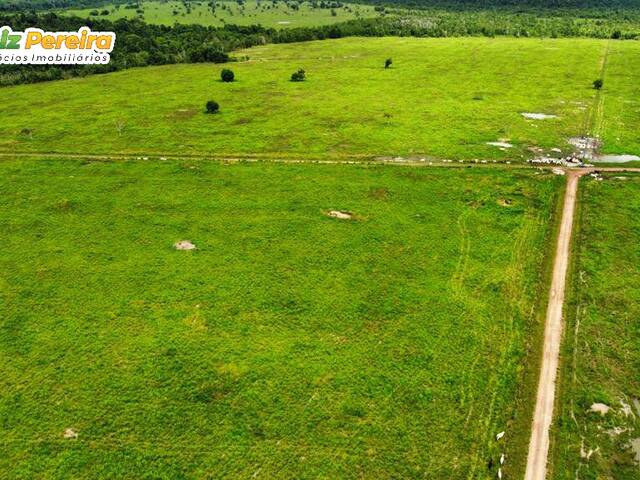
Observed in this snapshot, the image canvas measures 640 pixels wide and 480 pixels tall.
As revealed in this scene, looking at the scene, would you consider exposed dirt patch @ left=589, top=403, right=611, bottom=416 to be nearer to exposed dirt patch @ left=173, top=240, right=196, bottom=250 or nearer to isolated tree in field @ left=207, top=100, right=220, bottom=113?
exposed dirt patch @ left=173, top=240, right=196, bottom=250

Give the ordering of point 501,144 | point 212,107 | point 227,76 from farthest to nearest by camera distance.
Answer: point 227,76, point 212,107, point 501,144

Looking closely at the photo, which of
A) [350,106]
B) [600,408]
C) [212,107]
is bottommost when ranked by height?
[600,408]

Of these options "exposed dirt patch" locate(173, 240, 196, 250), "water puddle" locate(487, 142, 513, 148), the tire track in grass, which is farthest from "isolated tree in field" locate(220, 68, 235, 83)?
"exposed dirt patch" locate(173, 240, 196, 250)

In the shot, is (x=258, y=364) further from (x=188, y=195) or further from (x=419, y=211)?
(x=188, y=195)

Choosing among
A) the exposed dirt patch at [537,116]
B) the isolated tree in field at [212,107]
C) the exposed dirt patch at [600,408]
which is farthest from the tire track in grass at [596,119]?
the isolated tree in field at [212,107]

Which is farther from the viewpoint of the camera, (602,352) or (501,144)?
(501,144)

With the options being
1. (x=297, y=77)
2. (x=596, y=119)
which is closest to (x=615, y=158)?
(x=596, y=119)

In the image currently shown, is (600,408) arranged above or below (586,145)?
below

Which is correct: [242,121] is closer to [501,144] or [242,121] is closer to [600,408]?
[501,144]
